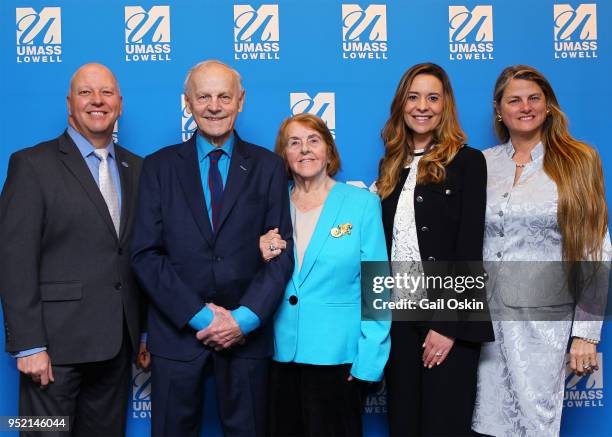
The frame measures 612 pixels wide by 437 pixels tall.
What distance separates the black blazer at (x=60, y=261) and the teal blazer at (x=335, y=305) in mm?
621

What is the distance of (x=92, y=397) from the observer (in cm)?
237

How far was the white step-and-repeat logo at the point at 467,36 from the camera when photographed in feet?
9.73

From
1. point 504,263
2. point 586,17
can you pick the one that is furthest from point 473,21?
point 504,263

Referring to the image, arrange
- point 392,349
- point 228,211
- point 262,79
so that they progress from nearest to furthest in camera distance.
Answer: point 228,211 → point 392,349 → point 262,79

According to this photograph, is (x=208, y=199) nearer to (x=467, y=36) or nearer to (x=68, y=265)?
(x=68, y=265)

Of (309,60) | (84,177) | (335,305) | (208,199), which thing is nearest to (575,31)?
(309,60)

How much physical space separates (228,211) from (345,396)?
767 mm

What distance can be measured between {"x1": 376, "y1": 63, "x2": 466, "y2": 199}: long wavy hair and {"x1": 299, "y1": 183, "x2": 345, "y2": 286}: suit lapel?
0.25m

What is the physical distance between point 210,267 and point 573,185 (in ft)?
4.42

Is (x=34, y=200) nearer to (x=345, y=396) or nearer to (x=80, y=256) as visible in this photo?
(x=80, y=256)

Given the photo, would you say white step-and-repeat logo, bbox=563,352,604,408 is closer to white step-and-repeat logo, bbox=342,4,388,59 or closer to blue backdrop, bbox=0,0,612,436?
blue backdrop, bbox=0,0,612,436

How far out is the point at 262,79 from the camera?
2941 mm

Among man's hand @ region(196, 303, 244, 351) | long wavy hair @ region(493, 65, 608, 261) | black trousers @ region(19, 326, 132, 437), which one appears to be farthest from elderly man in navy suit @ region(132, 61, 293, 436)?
long wavy hair @ region(493, 65, 608, 261)

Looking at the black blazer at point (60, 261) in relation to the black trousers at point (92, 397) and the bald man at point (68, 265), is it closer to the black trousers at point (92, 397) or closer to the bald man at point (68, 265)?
the bald man at point (68, 265)
